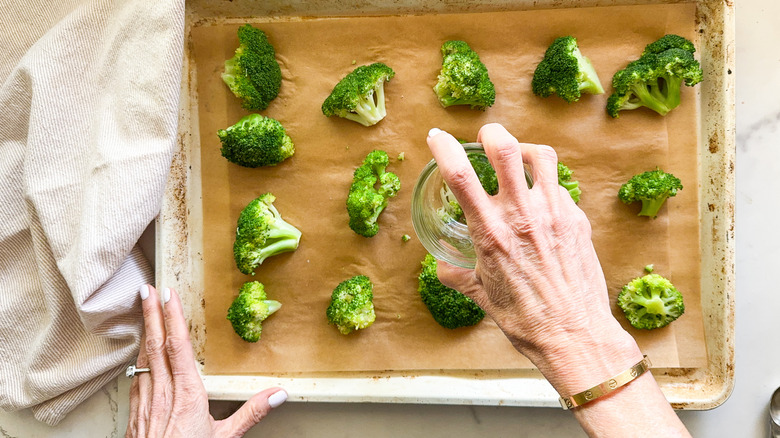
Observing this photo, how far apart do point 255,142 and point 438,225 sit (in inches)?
33.9

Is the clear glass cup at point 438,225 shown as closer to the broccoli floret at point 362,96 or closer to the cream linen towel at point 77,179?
the broccoli floret at point 362,96

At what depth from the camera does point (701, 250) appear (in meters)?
2.27

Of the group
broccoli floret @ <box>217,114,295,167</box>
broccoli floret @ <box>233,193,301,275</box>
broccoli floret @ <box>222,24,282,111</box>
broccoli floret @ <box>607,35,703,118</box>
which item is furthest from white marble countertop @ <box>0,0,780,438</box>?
broccoli floret @ <box>222,24,282,111</box>

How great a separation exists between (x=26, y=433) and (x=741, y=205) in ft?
11.2

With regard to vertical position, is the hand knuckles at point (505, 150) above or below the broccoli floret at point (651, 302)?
above

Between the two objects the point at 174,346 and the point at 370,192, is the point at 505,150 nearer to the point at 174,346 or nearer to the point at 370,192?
the point at 370,192

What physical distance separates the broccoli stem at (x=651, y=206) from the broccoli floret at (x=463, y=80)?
765 millimetres

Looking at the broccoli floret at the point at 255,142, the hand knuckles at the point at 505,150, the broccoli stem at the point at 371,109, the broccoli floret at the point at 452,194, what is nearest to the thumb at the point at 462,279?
the broccoli floret at the point at 452,194

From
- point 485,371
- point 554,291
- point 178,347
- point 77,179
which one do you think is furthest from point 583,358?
point 77,179

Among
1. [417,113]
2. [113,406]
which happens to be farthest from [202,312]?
[417,113]

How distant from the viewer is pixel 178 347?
2.19 m

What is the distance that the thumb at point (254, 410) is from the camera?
7.30ft

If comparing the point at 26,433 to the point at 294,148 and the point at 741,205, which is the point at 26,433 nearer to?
the point at 294,148

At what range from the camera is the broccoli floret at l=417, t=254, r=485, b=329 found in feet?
7.17
